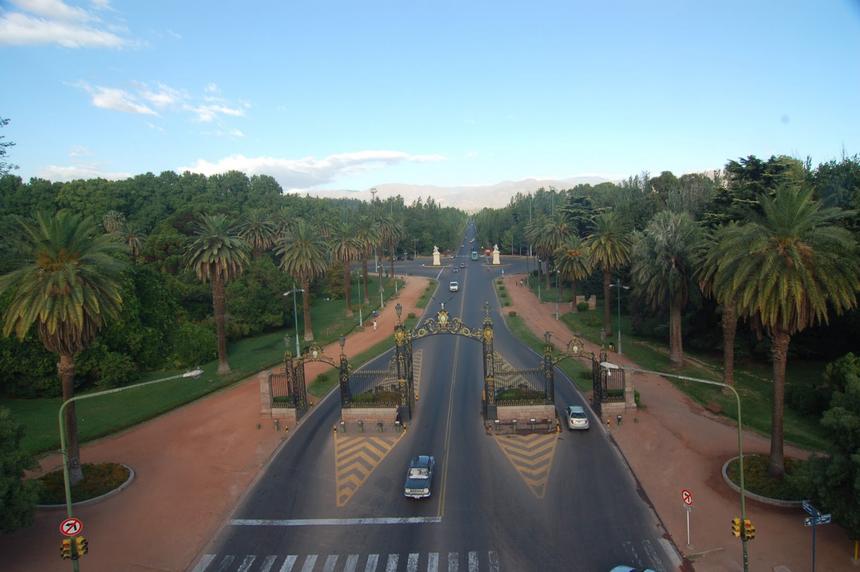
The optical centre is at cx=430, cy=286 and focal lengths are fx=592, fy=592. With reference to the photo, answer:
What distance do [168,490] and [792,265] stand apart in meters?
31.6

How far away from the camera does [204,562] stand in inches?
937

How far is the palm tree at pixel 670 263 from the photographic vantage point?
47656 mm

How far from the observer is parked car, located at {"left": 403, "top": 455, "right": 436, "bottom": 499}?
28.2 m

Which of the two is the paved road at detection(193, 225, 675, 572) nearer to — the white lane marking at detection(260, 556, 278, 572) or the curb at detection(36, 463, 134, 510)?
the white lane marking at detection(260, 556, 278, 572)

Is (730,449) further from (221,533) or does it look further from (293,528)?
(221,533)

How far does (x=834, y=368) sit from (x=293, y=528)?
32.2 metres

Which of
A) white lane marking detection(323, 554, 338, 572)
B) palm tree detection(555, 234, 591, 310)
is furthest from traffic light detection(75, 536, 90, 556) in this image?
palm tree detection(555, 234, 591, 310)

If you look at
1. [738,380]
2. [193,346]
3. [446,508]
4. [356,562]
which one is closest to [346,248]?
[193,346]

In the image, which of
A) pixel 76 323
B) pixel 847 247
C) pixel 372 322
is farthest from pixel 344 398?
pixel 372 322

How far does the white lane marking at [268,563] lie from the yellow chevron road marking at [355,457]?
4.89 meters

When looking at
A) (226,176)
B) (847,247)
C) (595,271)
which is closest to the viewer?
(847,247)

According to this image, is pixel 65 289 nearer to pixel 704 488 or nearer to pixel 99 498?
pixel 99 498

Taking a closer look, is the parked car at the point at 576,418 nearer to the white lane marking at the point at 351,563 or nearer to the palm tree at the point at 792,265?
the palm tree at the point at 792,265

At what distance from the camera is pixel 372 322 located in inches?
2891
